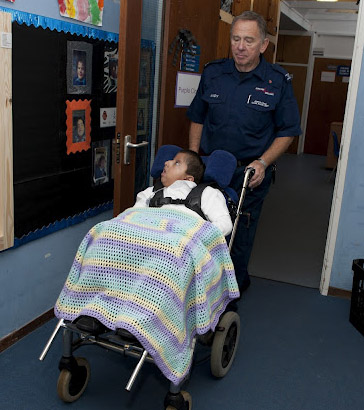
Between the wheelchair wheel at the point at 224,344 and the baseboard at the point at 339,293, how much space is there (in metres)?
1.22

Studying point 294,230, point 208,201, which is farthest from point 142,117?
point 294,230

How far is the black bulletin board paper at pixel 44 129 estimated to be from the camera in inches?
95.6

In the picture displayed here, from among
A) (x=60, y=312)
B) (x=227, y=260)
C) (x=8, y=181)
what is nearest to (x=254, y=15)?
(x=227, y=260)

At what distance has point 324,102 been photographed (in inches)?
418

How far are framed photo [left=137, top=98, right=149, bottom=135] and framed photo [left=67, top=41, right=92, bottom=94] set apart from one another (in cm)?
40

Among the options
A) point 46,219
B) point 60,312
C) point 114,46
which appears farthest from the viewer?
point 114,46

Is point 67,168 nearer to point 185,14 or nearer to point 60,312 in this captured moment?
point 60,312

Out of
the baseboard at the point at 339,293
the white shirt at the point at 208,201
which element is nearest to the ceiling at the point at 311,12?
the baseboard at the point at 339,293

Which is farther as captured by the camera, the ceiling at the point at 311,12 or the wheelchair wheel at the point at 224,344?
the ceiling at the point at 311,12

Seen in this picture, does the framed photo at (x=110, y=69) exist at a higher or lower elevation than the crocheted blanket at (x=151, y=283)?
higher

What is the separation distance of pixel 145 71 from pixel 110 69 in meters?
0.25

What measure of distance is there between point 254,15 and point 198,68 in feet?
2.84

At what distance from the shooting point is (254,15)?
2.79 m

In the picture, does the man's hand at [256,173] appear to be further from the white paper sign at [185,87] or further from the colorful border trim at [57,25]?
the colorful border trim at [57,25]
